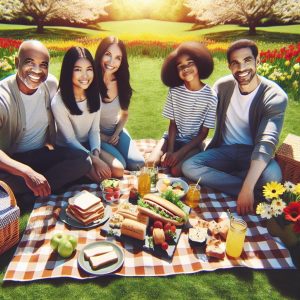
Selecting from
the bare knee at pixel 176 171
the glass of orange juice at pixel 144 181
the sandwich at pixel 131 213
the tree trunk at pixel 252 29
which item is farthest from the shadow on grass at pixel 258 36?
the sandwich at pixel 131 213

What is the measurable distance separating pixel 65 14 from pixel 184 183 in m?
7.55

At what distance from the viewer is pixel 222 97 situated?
12.9 ft

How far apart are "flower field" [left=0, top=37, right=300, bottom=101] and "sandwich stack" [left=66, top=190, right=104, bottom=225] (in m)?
3.66

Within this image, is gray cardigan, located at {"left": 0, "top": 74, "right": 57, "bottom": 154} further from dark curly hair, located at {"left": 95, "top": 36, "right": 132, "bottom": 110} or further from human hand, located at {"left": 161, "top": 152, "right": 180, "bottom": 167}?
human hand, located at {"left": 161, "top": 152, "right": 180, "bottom": 167}

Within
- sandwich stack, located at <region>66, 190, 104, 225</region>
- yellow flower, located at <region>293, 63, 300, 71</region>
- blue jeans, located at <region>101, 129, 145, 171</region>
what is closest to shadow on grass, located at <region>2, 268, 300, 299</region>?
sandwich stack, located at <region>66, 190, 104, 225</region>

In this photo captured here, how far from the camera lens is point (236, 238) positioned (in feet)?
9.14

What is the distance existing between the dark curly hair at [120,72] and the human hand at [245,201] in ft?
5.86

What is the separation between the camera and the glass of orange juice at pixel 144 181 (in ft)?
11.3

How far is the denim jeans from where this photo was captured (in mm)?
3553

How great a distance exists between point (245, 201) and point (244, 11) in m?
8.17

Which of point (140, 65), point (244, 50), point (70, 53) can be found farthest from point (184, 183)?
point (140, 65)

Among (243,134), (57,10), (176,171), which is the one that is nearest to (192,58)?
(243,134)

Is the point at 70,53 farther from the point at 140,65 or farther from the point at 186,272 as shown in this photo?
the point at 140,65

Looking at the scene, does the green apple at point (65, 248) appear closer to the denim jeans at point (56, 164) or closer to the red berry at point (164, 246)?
the red berry at point (164, 246)
